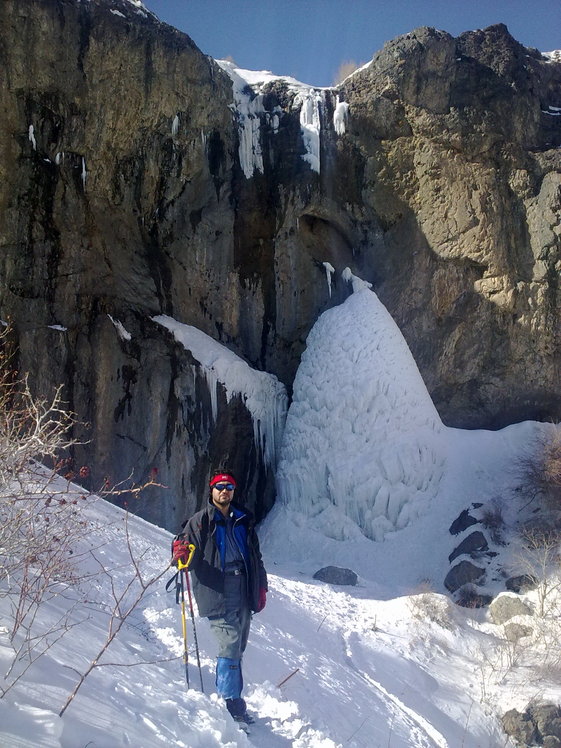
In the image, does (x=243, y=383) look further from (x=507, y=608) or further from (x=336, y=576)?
(x=507, y=608)

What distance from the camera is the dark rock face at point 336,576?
10932mm

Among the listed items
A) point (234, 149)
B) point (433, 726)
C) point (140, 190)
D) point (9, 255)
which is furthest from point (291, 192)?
point (433, 726)

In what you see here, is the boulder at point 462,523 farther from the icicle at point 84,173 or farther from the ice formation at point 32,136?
the ice formation at point 32,136

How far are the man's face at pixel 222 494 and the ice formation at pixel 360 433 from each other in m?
9.13

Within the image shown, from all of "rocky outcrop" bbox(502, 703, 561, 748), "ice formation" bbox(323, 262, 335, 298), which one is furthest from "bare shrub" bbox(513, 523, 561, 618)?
"ice formation" bbox(323, 262, 335, 298)

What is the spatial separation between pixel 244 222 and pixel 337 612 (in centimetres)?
913

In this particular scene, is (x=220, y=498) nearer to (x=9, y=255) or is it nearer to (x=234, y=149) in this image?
(x=9, y=255)

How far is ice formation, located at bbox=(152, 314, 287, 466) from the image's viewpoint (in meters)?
13.5

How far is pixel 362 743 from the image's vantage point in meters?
4.57

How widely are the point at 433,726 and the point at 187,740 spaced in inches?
153

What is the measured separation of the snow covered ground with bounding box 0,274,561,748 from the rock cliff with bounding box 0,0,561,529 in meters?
1.21

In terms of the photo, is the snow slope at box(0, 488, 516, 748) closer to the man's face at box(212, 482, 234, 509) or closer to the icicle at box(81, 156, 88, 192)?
the man's face at box(212, 482, 234, 509)

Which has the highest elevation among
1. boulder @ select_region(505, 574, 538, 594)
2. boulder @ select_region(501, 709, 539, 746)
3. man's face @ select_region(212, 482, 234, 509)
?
man's face @ select_region(212, 482, 234, 509)

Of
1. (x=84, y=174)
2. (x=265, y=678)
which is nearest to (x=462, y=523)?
(x=265, y=678)
